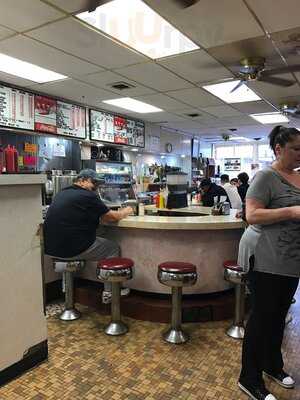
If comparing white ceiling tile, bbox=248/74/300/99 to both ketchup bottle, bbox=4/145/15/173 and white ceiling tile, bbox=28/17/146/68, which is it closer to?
white ceiling tile, bbox=28/17/146/68

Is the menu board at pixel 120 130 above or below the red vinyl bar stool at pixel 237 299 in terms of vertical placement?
above

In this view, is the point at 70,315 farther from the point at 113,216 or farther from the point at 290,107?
the point at 290,107

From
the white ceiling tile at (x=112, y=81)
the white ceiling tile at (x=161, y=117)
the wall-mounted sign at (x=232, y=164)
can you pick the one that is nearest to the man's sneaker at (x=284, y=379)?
the white ceiling tile at (x=112, y=81)

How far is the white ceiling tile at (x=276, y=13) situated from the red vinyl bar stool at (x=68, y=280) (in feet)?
8.92

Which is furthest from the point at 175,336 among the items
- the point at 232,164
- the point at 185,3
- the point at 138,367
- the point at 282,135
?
the point at 232,164

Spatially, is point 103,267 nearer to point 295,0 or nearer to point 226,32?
point 226,32

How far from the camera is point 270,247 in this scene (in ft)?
6.09

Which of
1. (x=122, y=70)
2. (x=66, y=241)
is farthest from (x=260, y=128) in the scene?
(x=66, y=241)

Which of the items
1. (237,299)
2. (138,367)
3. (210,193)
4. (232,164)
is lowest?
(138,367)

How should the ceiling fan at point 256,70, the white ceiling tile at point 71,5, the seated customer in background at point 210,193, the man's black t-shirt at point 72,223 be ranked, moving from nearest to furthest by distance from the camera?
the white ceiling tile at point 71,5 < the man's black t-shirt at point 72,223 < the ceiling fan at point 256,70 < the seated customer in background at point 210,193

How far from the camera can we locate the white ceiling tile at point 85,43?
289 cm

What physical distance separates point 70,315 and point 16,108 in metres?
2.99

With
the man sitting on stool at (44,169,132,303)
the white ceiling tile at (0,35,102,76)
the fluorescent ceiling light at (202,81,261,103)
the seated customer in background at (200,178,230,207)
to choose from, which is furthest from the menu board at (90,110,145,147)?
the man sitting on stool at (44,169,132,303)

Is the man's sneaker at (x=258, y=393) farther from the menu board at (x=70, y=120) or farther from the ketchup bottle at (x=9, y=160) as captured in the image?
the menu board at (x=70, y=120)
